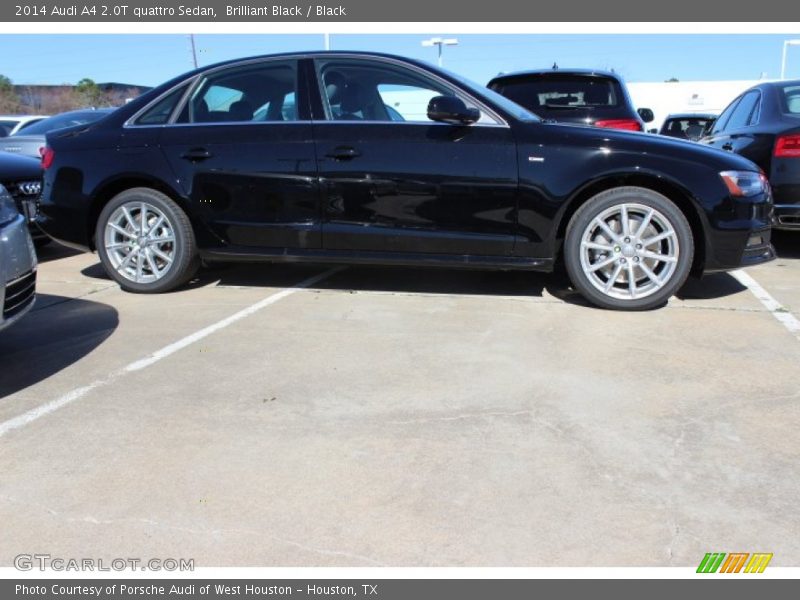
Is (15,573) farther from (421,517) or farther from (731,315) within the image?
(731,315)

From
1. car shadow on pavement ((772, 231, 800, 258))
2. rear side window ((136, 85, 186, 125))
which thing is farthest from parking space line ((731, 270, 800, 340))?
rear side window ((136, 85, 186, 125))

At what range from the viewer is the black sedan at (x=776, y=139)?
5.53m

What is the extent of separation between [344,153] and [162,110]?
149cm

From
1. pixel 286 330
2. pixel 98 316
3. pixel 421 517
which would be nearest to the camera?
pixel 421 517

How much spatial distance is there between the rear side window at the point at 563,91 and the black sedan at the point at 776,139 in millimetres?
1203

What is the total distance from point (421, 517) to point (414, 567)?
24 cm

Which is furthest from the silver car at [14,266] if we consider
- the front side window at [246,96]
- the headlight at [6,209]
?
Answer: the front side window at [246,96]

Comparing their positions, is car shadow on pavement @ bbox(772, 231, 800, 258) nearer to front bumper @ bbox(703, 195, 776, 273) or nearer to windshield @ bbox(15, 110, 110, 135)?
front bumper @ bbox(703, 195, 776, 273)

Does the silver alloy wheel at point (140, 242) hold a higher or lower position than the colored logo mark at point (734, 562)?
higher

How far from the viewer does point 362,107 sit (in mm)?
4844

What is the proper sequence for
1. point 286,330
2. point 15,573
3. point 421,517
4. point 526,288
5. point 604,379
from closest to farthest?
point 15,573 → point 421,517 → point 604,379 → point 286,330 → point 526,288

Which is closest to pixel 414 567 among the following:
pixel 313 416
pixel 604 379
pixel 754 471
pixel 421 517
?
pixel 421 517

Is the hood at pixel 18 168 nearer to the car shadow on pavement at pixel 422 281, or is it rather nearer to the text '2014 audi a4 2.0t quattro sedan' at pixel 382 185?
the car shadow on pavement at pixel 422 281

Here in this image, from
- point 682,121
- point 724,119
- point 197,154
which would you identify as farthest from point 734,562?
point 682,121
